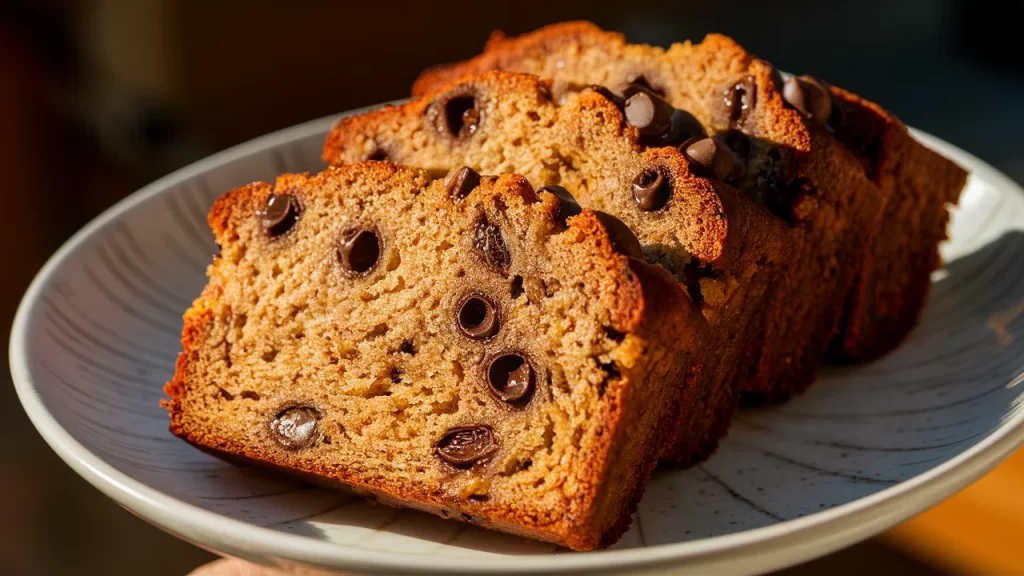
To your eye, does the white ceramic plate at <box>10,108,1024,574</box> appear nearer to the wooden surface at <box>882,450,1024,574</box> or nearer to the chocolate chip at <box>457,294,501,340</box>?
the chocolate chip at <box>457,294,501,340</box>

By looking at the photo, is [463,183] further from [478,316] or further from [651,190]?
[651,190]

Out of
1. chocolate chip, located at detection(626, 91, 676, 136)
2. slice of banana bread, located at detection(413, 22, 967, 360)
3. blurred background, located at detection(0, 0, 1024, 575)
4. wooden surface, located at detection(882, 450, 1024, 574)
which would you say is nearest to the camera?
chocolate chip, located at detection(626, 91, 676, 136)

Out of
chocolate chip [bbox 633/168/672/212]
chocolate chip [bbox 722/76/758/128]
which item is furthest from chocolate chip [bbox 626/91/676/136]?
chocolate chip [bbox 722/76/758/128]

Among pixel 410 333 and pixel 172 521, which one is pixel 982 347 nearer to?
pixel 410 333

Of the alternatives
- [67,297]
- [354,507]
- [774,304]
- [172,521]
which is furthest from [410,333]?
[67,297]

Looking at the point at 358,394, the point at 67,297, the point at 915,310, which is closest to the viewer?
the point at 358,394

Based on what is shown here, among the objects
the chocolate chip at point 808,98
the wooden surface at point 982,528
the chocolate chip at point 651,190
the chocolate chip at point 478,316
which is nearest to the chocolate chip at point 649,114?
the chocolate chip at point 651,190
